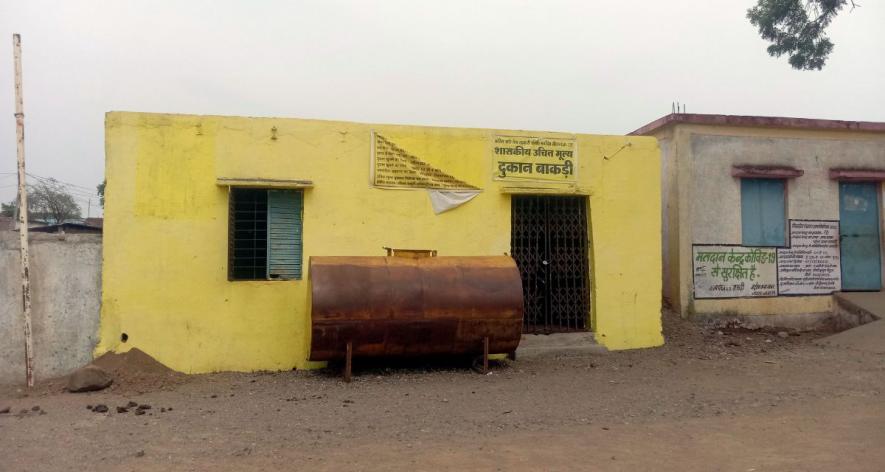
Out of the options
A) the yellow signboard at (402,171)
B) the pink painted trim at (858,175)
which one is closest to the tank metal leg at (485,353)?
the yellow signboard at (402,171)

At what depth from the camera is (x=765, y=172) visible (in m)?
10.7

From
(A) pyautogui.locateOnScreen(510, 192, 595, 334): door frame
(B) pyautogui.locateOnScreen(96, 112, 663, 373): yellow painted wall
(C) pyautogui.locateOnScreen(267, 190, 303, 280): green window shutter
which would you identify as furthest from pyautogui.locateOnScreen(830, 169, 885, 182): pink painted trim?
(C) pyautogui.locateOnScreen(267, 190, 303, 280): green window shutter

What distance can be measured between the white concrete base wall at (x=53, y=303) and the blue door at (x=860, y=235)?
11875 mm

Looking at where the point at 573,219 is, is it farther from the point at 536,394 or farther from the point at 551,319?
the point at 536,394

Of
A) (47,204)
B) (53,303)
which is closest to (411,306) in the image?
(53,303)

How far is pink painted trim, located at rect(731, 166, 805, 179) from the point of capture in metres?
10.6

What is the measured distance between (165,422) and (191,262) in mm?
2545

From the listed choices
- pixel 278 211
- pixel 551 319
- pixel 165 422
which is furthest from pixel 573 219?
pixel 165 422

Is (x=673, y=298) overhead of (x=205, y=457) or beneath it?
overhead

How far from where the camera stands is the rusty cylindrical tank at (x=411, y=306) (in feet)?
23.0

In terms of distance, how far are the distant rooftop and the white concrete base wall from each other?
8747 mm

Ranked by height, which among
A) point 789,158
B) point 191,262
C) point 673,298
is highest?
point 789,158

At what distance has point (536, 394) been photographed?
21.4 feet

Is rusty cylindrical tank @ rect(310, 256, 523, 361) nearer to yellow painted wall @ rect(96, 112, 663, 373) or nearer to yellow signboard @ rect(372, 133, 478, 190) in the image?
yellow painted wall @ rect(96, 112, 663, 373)
